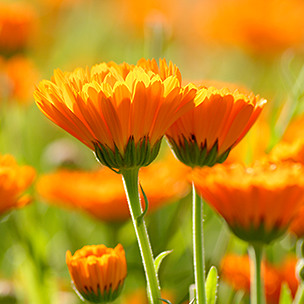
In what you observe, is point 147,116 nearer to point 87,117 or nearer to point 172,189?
point 87,117

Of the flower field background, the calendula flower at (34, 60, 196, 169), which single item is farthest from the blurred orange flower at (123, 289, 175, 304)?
the calendula flower at (34, 60, 196, 169)

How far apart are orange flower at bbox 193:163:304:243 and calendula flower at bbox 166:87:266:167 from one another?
0.03 metres

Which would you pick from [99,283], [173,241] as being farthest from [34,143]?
[99,283]

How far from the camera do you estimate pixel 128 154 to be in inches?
16.6

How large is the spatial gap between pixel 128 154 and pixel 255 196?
0.10 m

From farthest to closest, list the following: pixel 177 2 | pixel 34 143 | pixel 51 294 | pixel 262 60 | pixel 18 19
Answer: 1. pixel 177 2
2. pixel 262 60
3. pixel 34 143
4. pixel 18 19
5. pixel 51 294

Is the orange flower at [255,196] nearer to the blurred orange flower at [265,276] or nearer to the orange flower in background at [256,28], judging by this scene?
the blurred orange flower at [265,276]

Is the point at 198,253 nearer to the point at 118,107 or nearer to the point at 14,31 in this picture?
the point at 118,107

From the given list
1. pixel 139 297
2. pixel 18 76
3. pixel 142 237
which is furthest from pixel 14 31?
pixel 142 237

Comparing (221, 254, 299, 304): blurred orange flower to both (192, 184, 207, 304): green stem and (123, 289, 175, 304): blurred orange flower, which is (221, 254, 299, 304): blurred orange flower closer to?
(123, 289, 175, 304): blurred orange flower

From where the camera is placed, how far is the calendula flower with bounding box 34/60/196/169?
1.29 feet

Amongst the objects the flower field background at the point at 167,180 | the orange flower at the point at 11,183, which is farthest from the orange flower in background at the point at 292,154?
the orange flower at the point at 11,183

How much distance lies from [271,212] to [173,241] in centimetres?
50

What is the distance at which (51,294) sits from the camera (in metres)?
0.81
